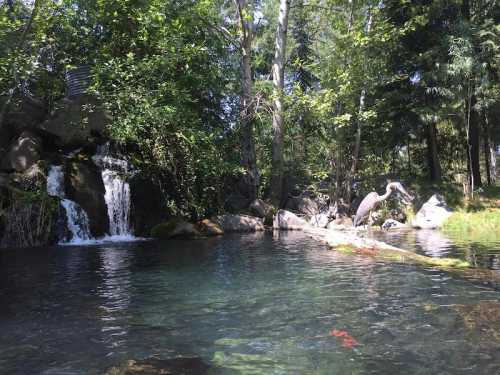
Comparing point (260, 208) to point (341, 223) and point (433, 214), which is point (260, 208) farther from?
point (433, 214)

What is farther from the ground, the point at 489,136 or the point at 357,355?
the point at 489,136

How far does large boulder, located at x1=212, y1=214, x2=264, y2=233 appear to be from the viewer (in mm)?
18797

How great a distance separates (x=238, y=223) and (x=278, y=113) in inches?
247

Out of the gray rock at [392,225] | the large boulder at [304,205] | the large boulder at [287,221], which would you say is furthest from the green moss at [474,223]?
the large boulder at [304,205]

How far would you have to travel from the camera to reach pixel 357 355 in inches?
175

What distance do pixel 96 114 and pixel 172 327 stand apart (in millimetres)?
13863

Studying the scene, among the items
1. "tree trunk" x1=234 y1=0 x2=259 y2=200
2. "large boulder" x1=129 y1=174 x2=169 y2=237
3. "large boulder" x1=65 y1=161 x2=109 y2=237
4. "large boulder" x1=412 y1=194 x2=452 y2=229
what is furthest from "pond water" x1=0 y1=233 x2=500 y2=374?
"tree trunk" x1=234 y1=0 x2=259 y2=200

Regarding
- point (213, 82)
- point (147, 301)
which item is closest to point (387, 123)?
point (213, 82)

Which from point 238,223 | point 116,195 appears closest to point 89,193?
point 116,195

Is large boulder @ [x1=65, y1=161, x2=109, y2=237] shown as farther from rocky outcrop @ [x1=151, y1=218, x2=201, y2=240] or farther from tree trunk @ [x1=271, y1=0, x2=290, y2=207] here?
tree trunk @ [x1=271, y1=0, x2=290, y2=207]

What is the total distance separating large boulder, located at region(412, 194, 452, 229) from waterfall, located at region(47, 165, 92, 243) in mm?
13462

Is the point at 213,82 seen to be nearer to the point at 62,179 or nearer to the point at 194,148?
the point at 194,148

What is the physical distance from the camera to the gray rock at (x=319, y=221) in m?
20.5

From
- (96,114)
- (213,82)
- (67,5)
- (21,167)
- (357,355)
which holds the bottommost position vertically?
(357,355)
